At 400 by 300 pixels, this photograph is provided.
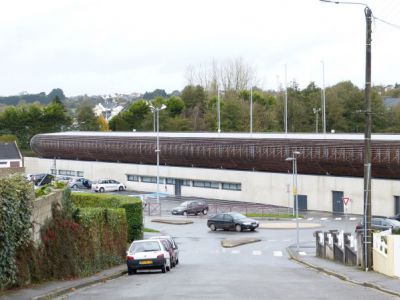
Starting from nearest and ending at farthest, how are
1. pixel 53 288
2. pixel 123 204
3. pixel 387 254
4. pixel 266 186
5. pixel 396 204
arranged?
pixel 53 288 → pixel 387 254 → pixel 123 204 → pixel 396 204 → pixel 266 186

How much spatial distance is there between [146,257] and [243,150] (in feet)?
165

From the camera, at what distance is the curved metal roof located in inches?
2660

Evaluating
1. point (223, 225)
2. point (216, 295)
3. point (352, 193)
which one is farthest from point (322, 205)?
point (216, 295)

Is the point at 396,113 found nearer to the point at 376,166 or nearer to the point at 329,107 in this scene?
the point at 329,107

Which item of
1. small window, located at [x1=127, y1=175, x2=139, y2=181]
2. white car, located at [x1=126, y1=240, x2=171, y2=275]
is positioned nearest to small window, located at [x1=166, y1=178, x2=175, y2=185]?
small window, located at [x1=127, y1=175, x2=139, y2=181]

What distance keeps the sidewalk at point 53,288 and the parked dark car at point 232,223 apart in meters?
29.2

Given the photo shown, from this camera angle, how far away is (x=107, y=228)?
1267 inches

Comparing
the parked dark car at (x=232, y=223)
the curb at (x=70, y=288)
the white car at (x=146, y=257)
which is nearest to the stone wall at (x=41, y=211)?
the curb at (x=70, y=288)

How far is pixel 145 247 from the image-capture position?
30047mm

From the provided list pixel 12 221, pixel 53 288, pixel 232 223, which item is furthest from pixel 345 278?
pixel 232 223

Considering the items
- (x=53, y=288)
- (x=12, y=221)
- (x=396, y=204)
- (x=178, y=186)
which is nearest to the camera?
(x=12, y=221)

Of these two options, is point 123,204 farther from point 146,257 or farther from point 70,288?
point 70,288

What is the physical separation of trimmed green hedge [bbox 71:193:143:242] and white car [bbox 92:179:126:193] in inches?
1796

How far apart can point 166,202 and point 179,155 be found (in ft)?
24.9
